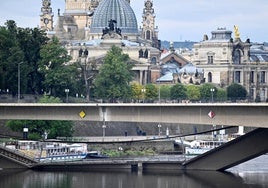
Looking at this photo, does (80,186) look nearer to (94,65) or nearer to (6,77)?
(6,77)

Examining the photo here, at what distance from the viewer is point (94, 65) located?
19200cm

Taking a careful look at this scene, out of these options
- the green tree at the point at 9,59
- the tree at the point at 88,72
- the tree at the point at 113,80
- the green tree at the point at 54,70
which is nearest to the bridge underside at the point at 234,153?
the green tree at the point at 9,59

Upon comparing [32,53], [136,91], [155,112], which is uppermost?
[32,53]

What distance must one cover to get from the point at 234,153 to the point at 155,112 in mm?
8500

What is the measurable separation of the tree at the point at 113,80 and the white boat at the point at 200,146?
29510 mm

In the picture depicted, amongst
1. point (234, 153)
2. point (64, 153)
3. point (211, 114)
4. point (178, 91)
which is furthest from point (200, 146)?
point (178, 91)

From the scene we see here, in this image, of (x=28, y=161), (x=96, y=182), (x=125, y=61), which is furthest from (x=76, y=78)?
(x=96, y=182)

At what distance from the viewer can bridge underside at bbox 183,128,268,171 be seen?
10956 centimetres

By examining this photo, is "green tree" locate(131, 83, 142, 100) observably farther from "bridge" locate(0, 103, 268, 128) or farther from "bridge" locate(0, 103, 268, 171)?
"bridge" locate(0, 103, 268, 128)

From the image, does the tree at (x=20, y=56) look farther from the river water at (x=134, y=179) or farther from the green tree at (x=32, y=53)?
the river water at (x=134, y=179)

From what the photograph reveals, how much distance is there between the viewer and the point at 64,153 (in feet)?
406

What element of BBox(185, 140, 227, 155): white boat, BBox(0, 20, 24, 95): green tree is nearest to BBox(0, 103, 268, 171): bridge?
BBox(185, 140, 227, 155): white boat

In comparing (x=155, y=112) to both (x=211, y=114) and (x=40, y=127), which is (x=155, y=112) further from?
(x=40, y=127)

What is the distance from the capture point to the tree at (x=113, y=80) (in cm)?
17088
